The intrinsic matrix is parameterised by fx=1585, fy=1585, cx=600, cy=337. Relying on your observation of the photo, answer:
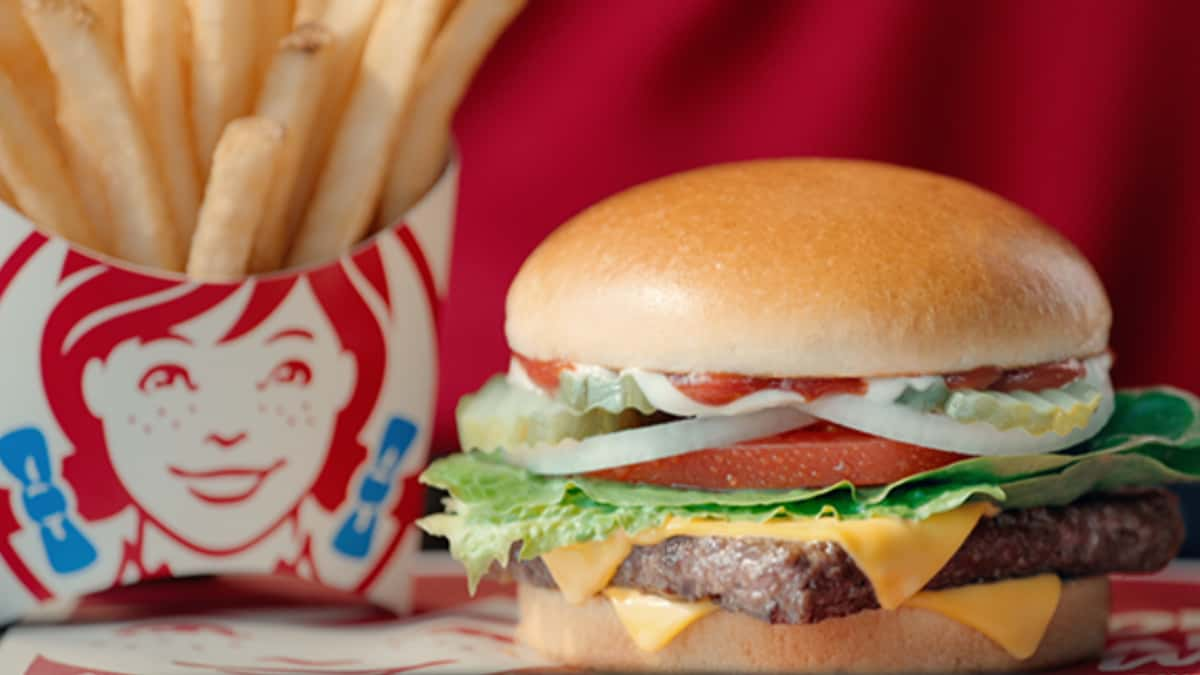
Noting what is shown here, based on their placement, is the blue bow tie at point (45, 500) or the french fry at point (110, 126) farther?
the blue bow tie at point (45, 500)

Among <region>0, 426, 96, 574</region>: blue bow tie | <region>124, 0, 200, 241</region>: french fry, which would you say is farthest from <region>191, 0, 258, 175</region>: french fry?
<region>0, 426, 96, 574</region>: blue bow tie

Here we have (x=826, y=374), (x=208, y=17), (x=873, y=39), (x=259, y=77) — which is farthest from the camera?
(x=873, y=39)

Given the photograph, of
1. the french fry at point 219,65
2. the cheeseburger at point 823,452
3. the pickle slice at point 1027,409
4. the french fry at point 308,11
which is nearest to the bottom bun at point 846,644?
the cheeseburger at point 823,452

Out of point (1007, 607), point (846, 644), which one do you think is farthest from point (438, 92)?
point (1007, 607)

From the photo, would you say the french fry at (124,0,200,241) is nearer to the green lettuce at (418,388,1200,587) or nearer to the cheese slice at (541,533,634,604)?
the green lettuce at (418,388,1200,587)

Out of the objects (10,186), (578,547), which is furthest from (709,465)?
(10,186)

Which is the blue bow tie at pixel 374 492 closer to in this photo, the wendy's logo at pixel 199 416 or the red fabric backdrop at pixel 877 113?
the wendy's logo at pixel 199 416

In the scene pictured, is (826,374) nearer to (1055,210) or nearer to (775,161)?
(775,161)

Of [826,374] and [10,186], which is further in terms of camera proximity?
[10,186]
